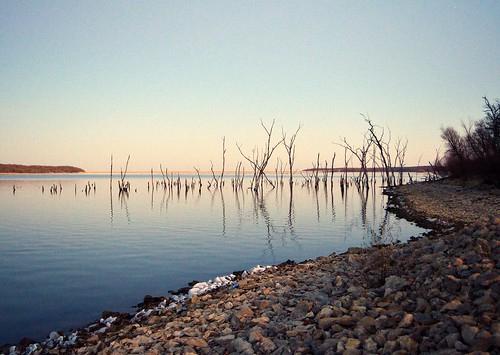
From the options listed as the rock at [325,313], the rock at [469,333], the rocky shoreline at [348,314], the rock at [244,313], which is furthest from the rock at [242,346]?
the rock at [469,333]

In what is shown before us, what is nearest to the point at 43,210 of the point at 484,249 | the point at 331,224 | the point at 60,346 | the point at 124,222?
the point at 124,222

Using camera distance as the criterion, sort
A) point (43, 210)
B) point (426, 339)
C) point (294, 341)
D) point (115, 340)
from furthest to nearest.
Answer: point (43, 210)
point (115, 340)
point (294, 341)
point (426, 339)

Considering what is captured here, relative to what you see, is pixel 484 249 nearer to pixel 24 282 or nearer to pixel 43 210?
pixel 24 282

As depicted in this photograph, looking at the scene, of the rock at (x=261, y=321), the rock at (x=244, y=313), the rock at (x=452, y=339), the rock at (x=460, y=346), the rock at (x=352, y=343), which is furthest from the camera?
the rock at (x=244, y=313)

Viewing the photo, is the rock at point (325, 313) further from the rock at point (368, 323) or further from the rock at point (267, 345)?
the rock at point (267, 345)

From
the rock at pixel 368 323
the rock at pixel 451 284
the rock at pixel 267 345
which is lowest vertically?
the rock at pixel 267 345

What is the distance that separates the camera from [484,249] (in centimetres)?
610

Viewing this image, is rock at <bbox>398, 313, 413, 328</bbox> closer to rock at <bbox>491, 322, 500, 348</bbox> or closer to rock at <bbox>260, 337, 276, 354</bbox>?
rock at <bbox>491, 322, 500, 348</bbox>

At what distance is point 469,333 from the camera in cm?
402

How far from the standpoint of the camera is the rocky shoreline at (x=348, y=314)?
14.5ft

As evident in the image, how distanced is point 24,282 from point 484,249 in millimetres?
11349

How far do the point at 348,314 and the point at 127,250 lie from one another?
12.4 metres

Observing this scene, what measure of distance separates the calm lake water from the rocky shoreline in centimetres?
173

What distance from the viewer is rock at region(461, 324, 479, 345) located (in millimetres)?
3951
